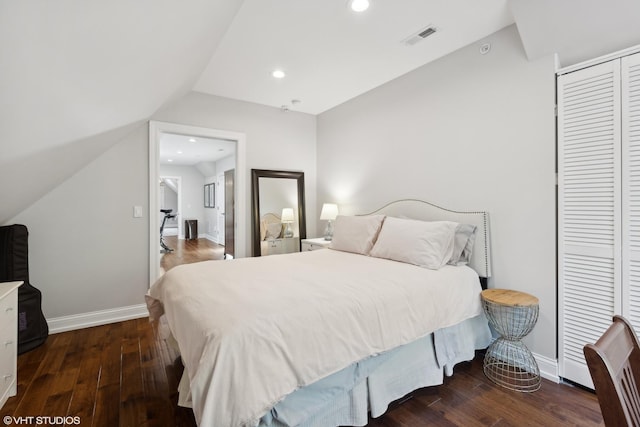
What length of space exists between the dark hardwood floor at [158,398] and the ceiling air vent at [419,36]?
8.74 feet

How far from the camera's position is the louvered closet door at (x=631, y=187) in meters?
1.75

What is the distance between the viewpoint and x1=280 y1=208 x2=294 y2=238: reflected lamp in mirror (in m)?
4.35

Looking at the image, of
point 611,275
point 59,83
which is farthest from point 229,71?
point 611,275

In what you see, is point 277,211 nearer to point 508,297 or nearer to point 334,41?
point 334,41

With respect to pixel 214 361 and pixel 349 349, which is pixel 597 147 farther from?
pixel 214 361

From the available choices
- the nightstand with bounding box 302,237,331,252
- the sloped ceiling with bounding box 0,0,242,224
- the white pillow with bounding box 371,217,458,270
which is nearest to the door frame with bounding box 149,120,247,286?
the sloped ceiling with bounding box 0,0,242,224

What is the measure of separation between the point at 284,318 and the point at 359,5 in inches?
82.9

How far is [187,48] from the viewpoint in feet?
6.81

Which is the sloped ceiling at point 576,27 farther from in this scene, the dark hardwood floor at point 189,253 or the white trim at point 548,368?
the dark hardwood floor at point 189,253

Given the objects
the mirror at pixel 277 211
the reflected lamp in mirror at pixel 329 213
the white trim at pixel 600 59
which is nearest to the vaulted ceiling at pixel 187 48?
the white trim at pixel 600 59

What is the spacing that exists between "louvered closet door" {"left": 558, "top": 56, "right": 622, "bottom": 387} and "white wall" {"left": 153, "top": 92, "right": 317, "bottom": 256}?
3124mm

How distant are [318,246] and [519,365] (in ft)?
7.60

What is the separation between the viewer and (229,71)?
10.1ft

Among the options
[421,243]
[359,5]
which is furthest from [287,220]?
[359,5]
